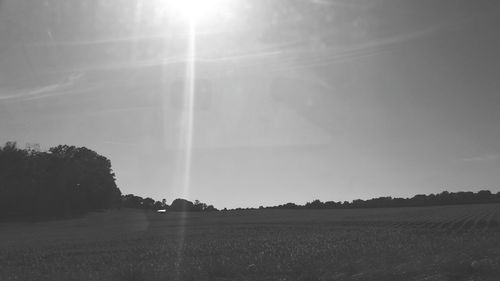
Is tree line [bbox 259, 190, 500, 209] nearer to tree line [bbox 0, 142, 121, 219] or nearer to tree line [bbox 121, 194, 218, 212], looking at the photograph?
tree line [bbox 121, 194, 218, 212]

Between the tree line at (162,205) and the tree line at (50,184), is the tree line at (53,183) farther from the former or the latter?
the tree line at (162,205)

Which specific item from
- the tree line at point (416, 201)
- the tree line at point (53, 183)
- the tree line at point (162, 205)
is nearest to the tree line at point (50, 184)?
the tree line at point (53, 183)

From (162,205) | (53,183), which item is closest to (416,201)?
(162,205)

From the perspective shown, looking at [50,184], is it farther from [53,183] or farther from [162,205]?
[162,205]

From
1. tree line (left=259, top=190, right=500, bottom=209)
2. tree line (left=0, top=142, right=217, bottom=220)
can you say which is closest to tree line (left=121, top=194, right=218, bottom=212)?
tree line (left=259, top=190, right=500, bottom=209)

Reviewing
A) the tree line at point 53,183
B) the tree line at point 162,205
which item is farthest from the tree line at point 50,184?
the tree line at point 162,205

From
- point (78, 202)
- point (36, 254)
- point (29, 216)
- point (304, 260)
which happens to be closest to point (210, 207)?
point (78, 202)

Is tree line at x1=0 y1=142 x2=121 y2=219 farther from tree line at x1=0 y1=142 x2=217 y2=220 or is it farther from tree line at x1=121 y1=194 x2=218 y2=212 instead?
tree line at x1=121 y1=194 x2=218 y2=212

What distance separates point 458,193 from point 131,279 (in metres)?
177

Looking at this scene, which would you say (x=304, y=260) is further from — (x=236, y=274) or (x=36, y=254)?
(x=36, y=254)

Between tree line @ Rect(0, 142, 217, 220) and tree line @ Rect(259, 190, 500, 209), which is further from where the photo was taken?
tree line @ Rect(259, 190, 500, 209)

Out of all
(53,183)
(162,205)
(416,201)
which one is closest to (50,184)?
(53,183)

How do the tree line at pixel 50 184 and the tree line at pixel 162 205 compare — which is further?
the tree line at pixel 162 205

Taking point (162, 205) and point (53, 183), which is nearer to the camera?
point (53, 183)
